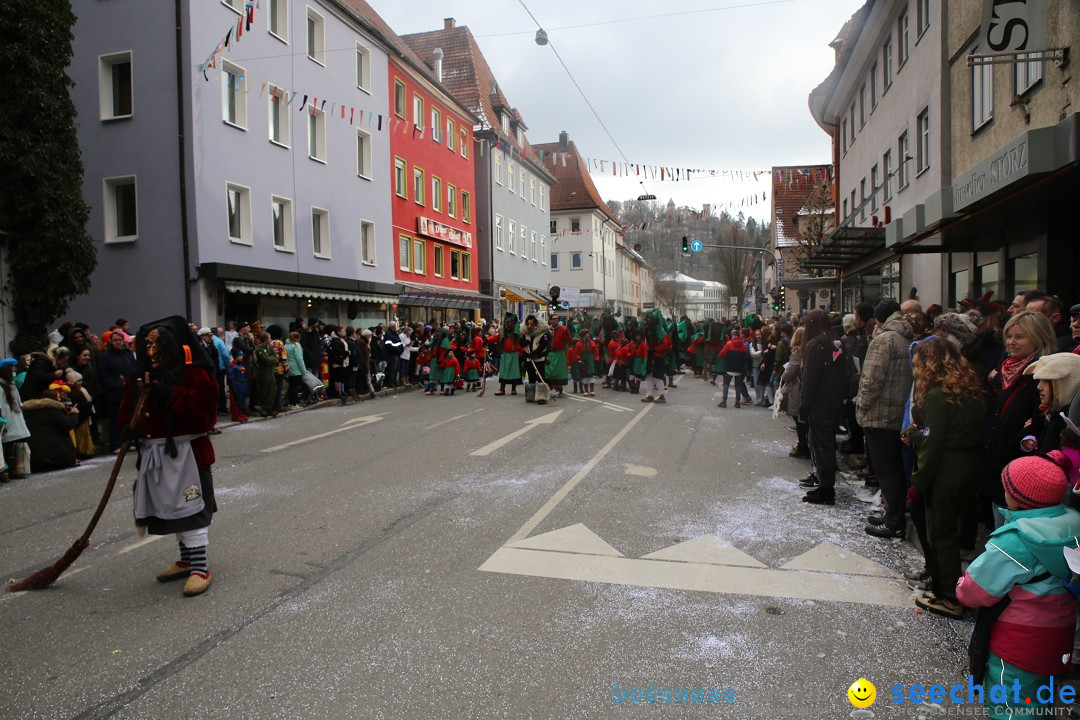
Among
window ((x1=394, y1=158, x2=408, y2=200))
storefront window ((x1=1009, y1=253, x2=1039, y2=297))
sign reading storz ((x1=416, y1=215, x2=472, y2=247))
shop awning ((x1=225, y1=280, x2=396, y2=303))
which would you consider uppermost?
window ((x1=394, y1=158, x2=408, y2=200))

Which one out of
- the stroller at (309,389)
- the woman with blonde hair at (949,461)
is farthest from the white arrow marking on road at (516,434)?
the woman with blonde hair at (949,461)

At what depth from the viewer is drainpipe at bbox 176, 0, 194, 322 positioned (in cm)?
1891

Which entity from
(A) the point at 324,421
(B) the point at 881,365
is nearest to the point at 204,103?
(A) the point at 324,421

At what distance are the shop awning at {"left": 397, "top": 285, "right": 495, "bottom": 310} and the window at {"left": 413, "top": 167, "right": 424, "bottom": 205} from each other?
12.7 ft

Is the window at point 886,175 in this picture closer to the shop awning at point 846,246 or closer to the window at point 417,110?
the shop awning at point 846,246

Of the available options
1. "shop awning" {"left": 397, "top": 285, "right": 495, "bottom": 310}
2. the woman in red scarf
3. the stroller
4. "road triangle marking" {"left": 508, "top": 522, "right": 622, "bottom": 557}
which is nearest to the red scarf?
the woman in red scarf

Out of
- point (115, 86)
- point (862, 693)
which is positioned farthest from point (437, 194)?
point (862, 693)

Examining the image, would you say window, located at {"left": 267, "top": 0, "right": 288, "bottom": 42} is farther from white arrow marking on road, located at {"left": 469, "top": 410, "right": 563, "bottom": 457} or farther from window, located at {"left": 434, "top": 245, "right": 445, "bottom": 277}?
white arrow marking on road, located at {"left": 469, "top": 410, "right": 563, "bottom": 457}

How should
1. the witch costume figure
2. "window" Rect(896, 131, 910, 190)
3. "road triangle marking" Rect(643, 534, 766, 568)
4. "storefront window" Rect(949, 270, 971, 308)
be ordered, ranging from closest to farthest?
the witch costume figure → "road triangle marking" Rect(643, 534, 766, 568) → "storefront window" Rect(949, 270, 971, 308) → "window" Rect(896, 131, 910, 190)

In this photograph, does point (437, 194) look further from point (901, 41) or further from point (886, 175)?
point (901, 41)

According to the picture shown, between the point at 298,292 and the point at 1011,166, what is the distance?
1906 cm

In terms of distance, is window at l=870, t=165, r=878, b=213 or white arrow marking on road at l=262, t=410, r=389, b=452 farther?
window at l=870, t=165, r=878, b=213

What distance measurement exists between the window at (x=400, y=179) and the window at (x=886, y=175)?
18.3m

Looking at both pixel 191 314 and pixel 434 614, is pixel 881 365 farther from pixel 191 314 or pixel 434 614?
pixel 191 314
